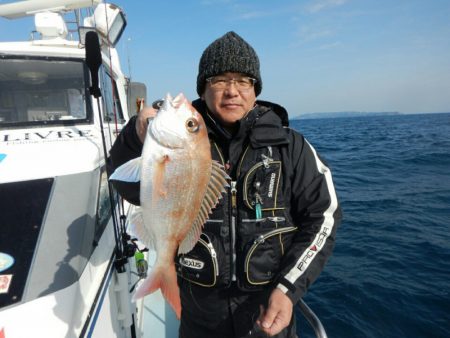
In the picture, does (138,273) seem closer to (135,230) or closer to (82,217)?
(82,217)

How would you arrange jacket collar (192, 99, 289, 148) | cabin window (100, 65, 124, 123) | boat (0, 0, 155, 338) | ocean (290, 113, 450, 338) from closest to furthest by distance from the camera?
boat (0, 0, 155, 338)
jacket collar (192, 99, 289, 148)
cabin window (100, 65, 124, 123)
ocean (290, 113, 450, 338)

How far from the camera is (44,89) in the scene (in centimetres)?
374

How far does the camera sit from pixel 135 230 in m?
2.04

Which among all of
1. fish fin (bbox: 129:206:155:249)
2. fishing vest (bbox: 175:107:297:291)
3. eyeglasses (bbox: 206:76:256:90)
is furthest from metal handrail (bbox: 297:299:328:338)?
eyeglasses (bbox: 206:76:256:90)

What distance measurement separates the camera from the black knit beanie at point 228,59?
2.21 metres

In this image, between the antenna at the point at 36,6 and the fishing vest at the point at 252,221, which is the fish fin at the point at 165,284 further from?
the antenna at the point at 36,6

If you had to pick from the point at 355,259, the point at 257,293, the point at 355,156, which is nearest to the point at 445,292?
the point at 355,259

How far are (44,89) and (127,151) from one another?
2.32 m

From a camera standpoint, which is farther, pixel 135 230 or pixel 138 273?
pixel 138 273

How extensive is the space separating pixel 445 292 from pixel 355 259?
1.66 meters

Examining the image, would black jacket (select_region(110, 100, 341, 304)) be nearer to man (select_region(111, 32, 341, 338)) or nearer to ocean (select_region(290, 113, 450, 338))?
man (select_region(111, 32, 341, 338))

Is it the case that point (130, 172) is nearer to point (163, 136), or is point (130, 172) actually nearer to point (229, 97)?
point (163, 136)

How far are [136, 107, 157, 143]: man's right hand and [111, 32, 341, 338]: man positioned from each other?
279 mm

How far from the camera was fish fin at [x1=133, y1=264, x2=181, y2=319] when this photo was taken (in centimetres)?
195
